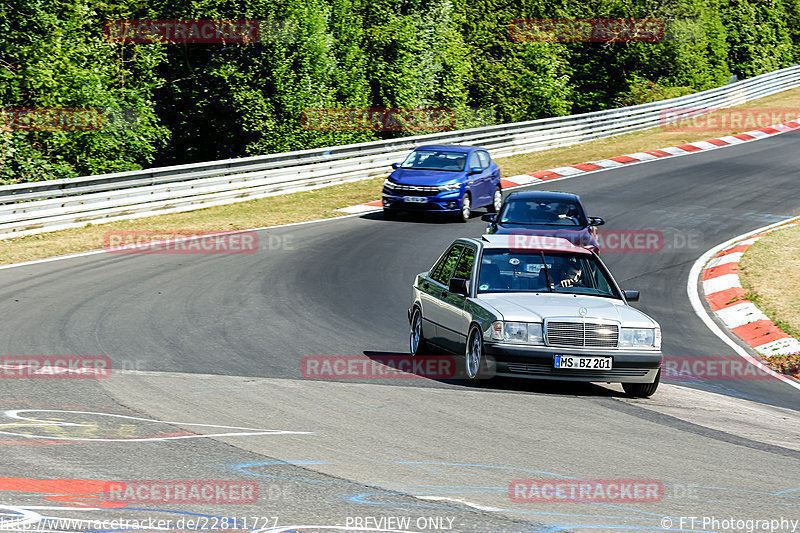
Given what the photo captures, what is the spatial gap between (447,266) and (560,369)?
248 centimetres

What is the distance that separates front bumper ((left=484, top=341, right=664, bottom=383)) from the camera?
9.79 meters

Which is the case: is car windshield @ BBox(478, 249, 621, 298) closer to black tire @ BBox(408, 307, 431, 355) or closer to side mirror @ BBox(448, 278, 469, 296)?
side mirror @ BBox(448, 278, 469, 296)

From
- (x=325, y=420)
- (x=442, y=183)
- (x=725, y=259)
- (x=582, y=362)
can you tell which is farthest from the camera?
(x=442, y=183)

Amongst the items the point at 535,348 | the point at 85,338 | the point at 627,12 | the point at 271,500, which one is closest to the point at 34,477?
the point at 271,500

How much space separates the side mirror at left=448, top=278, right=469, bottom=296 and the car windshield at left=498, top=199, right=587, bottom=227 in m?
7.19

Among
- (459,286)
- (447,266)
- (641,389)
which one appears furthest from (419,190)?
(641,389)

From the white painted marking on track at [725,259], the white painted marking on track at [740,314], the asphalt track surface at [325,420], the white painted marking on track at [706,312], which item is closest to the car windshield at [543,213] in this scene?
the asphalt track surface at [325,420]

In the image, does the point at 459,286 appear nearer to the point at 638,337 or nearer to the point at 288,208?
the point at 638,337

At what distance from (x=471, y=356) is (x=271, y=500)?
4.65 meters

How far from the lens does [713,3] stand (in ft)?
212

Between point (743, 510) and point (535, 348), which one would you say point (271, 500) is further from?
point (535, 348)

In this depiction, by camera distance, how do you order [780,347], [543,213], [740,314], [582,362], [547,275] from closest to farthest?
[582,362], [547,275], [780,347], [740,314], [543,213]

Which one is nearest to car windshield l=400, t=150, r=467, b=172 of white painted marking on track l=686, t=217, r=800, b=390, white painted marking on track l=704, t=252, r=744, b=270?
white painted marking on track l=686, t=217, r=800, b=390

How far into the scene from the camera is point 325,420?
8.48m
